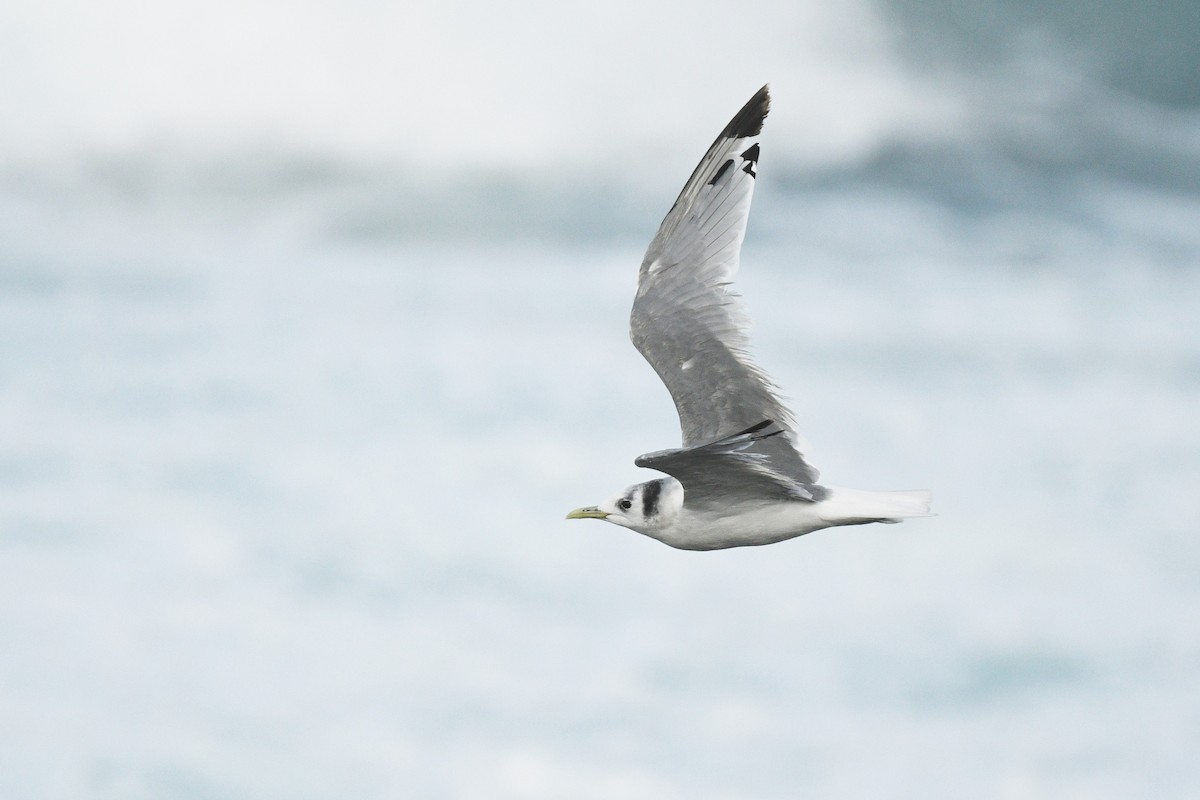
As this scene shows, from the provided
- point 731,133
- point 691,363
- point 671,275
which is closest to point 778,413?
point 691,363

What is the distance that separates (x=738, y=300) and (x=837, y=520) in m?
2.00

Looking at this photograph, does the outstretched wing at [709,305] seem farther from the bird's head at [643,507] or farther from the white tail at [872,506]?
the white tail at [872,506]

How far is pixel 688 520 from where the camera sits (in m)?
9.22

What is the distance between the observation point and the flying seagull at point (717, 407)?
884 cm

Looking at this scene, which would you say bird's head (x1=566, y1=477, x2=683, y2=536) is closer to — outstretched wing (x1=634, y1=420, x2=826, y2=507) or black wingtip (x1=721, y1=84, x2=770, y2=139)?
outstretched wing (x1=634, y1=420, x2=826, y2=507)

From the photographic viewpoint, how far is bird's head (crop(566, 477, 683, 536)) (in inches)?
365

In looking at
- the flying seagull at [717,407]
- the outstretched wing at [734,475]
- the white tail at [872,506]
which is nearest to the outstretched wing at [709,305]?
the flying seagull at [717,407]

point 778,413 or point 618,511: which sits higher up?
point 778,413

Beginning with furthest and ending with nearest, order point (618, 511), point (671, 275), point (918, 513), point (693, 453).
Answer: point (671, 275) → point (618, 511) → point (918, 513) → point (693, 453)


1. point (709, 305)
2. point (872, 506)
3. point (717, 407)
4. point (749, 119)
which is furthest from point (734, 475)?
point (749, 119)

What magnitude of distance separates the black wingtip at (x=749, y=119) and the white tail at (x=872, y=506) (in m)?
2.98

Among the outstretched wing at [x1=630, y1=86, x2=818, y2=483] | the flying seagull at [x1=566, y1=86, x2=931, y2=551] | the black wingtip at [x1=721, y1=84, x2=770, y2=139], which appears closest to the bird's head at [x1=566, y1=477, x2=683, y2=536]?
the flying seagull at [x1=566, y1=86, x2=931, y2=551]

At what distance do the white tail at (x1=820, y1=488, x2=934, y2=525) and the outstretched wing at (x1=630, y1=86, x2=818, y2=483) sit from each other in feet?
1.90

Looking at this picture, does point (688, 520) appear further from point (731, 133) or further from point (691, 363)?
Answer: point (731, 133)
